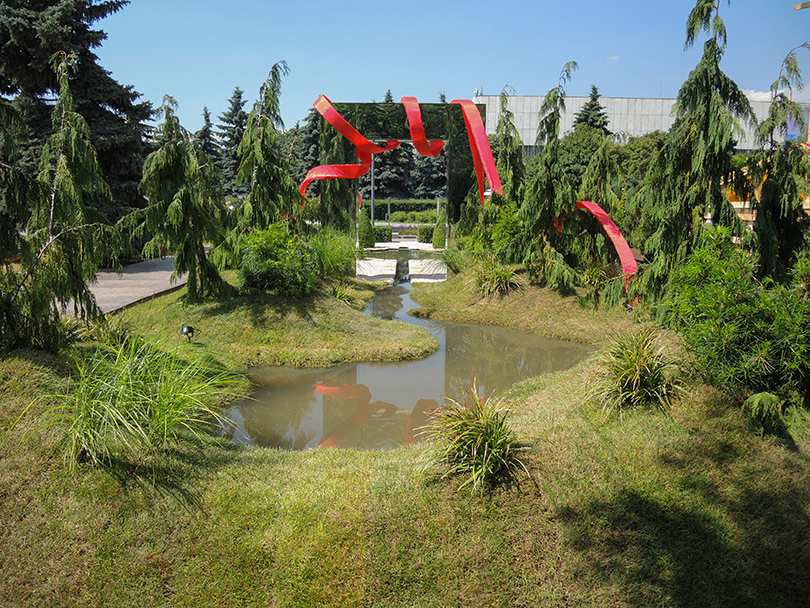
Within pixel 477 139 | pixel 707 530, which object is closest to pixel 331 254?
pixel 477 139

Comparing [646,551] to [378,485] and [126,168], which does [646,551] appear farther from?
[126,168]

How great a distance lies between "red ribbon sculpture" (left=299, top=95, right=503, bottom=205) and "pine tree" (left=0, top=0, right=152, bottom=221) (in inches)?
262

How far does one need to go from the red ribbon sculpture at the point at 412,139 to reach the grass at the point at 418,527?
11.0 metres

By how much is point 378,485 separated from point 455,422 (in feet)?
2.57

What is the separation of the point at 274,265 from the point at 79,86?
1313 cm

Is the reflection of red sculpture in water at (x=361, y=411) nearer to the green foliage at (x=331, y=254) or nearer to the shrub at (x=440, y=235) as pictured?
the green foliage at (x=331, y=254)

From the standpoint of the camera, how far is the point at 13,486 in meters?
4.15

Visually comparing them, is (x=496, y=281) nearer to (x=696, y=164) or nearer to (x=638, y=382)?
(x=696, y=164)

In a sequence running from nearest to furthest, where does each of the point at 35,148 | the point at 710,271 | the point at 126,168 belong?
the point at 710,271, the point at 35,148, the point at 126,168

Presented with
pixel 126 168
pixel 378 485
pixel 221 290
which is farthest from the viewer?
pixel 126 168

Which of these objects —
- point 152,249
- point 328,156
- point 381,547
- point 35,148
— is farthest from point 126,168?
point 381,547

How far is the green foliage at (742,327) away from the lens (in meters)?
4.60

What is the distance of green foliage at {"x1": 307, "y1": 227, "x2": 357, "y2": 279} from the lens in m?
13.4

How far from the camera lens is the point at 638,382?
5.35 metres
